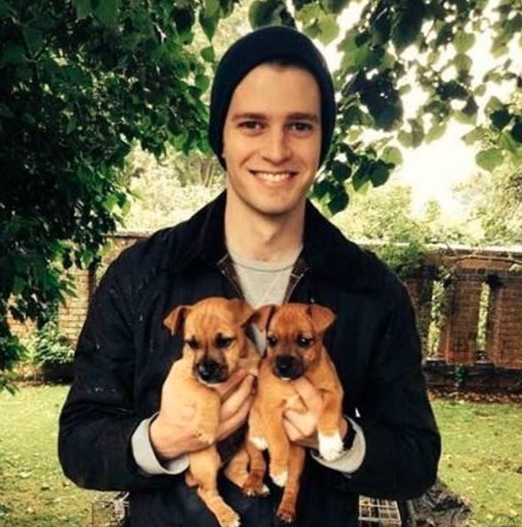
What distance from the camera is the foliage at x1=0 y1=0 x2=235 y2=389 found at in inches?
158

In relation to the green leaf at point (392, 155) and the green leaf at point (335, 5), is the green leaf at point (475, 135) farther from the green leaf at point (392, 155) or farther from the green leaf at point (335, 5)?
the green leaf at point (335, 5)

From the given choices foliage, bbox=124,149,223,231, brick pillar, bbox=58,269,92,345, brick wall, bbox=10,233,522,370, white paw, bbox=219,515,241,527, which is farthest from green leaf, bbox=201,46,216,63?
foliage, bbox=124,149,223,231

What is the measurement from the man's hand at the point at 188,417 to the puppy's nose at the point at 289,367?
108 millimetres

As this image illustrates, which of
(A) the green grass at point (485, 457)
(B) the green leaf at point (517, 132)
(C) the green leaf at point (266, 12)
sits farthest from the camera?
(A) the green grass at point (485, 457)

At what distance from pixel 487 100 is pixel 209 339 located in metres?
3.22

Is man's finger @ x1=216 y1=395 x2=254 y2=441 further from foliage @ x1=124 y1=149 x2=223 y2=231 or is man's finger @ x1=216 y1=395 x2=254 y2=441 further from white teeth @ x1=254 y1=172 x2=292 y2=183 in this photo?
foliage @ x1=124 y1=149 x2=223 y2=231

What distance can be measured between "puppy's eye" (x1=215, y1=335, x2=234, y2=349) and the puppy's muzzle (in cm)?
4

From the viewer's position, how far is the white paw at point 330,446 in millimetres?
1924

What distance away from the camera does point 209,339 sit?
6.36 ft

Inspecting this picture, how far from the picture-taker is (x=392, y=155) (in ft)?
14.6

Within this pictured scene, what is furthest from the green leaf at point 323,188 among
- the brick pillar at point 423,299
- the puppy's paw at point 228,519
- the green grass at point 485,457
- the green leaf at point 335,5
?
the brick pillar at point 423,299

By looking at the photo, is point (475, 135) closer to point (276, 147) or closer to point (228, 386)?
point (276, 147)

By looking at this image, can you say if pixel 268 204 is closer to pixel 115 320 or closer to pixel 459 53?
pixel 115 320

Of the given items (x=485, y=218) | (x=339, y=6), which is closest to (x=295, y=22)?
(x=339, y=6)
